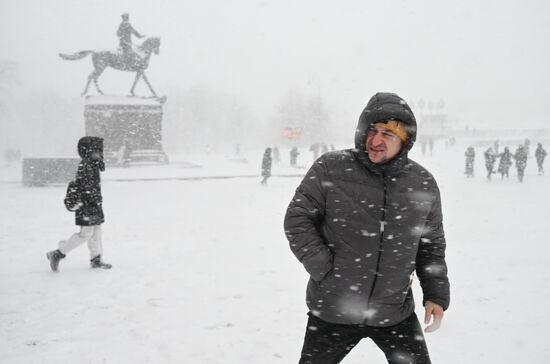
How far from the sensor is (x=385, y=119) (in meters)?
2.08

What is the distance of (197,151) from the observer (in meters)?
80.1

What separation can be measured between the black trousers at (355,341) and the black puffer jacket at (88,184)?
161 inches

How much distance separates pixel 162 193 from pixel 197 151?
220 ft

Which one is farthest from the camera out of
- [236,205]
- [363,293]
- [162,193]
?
[162,193]

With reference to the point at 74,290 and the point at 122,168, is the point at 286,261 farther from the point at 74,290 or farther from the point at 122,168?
the point at 122,168

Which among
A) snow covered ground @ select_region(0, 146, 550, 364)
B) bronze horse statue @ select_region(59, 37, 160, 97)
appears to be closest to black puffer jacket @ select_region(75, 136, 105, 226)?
snow covered ground @ select_region(0, 146, 550, 364)

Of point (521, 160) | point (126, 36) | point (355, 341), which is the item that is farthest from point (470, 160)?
point (355, 341)

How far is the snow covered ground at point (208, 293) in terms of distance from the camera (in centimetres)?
356

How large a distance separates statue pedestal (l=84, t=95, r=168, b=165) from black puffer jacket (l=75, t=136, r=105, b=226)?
1788cm

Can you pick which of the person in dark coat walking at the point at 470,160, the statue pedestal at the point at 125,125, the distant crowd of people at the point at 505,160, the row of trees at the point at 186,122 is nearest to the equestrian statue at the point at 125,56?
the statue pedestal at the point at 125,125

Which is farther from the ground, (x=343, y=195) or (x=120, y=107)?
(x=120, y=107)

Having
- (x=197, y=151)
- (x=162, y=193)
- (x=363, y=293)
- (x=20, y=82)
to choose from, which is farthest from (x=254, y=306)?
(x=197, y=151)

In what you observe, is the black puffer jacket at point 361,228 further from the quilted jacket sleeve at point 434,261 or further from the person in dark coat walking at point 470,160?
the person in dark coat walking at point 470,160

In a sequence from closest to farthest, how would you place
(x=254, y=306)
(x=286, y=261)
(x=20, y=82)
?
(x=254, y=306) → (x=286, y=261) → (x=20, y=82)
